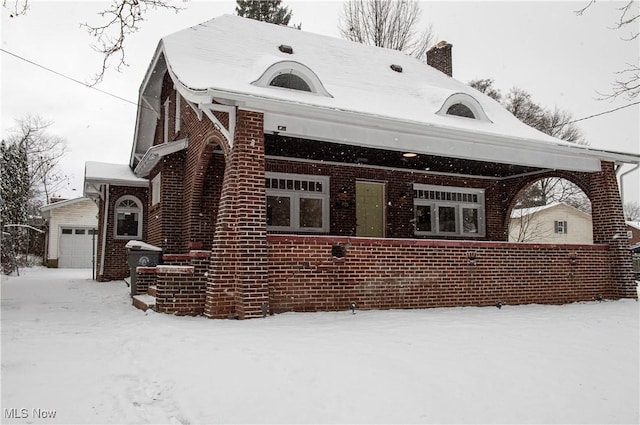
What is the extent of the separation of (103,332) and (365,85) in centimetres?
793

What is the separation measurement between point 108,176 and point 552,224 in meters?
27.6

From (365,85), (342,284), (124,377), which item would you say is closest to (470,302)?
(342,284)

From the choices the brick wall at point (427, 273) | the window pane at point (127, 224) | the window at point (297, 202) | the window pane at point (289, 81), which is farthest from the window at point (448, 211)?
the window pane at point (127, 224)

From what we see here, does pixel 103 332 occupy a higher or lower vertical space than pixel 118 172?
lower

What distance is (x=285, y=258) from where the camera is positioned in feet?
24.4

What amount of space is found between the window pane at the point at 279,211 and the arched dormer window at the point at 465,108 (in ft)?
14.0

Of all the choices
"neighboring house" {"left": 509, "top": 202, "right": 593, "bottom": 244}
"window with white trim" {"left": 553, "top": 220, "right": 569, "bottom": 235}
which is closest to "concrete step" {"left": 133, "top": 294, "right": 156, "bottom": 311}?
"neighboring house" {"left": 509, "top": 202, "right": 593, "bottom": 244}

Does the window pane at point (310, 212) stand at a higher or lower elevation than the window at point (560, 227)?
lower

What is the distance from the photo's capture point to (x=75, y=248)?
995 inches

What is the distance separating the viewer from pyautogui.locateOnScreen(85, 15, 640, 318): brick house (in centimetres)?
733

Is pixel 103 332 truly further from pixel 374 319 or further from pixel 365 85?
pixel 365 85

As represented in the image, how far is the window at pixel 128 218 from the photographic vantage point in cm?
1459

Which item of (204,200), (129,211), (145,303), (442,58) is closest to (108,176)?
(129,211)

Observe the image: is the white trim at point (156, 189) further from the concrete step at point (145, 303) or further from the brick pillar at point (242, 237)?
the brick pillar at point (242, 237)
